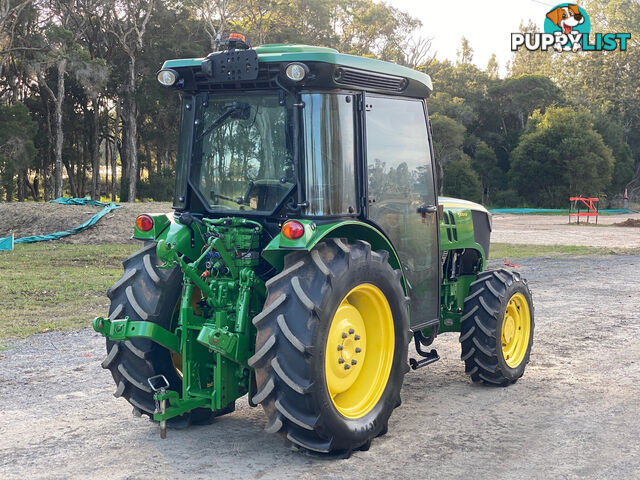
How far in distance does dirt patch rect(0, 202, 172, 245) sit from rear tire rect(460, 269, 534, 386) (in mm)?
16748

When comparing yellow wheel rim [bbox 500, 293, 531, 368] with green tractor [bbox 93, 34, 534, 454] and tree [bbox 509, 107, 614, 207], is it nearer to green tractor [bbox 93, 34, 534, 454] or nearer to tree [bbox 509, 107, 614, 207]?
green tractor [bbox 93, 34, 534, 454]

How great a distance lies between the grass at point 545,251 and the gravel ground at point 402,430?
12.0 metres

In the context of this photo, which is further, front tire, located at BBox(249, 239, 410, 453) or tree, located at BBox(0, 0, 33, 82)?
tree, located at BBox(0, 0, 33, 82)

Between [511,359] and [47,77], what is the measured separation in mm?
43759

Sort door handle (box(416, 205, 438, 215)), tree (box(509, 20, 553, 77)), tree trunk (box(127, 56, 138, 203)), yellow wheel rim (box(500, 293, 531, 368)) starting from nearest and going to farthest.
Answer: door handle (box(416, 205, 438, 215)) < yellow wheel rim (box(500, 293, 531, 368)) < tree trunk (box(127, 56, 138, 203)) < tree (box(509, 20, 553, 77))

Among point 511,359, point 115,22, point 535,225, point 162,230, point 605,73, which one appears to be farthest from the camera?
point 605,73

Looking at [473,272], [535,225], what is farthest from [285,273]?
[535,225]

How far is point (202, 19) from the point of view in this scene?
47312mm

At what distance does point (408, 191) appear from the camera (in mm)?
5859

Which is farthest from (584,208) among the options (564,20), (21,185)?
(21,185)

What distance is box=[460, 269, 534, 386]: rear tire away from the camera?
6.52 metres

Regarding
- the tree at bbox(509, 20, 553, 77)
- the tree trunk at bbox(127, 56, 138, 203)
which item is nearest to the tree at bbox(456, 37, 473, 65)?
the tree at bbox(509, 20, 553, 77)

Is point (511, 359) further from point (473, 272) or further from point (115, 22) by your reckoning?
point (115, 22)

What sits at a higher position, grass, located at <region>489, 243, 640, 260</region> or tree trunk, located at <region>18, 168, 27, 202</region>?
tree trunk, located at <region>18, 168, 27, 202</region>
